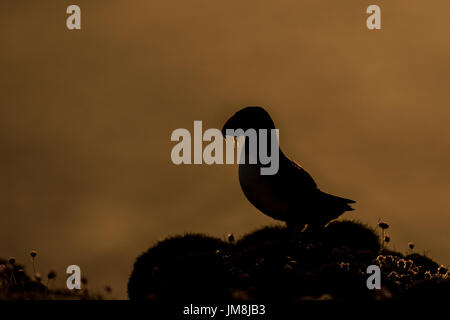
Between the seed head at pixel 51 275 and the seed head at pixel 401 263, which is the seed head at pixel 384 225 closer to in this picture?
the seed head at pixel 401 263

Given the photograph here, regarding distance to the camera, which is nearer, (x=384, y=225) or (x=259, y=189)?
(x=259, y=189)

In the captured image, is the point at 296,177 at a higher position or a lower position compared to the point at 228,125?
lower

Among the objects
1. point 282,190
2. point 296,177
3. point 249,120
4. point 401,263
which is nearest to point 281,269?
point 282,190

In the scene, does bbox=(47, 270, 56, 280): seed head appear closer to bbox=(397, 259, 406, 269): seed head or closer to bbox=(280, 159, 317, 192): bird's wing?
bbox=(280, 159, 317, 192): bird's wing

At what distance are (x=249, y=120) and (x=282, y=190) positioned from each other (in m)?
→ 1.13

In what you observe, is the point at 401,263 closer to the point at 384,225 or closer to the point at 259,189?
the point at 384,225

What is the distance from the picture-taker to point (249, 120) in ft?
27.2

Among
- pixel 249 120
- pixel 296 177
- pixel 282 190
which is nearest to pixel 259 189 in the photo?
pixel 282 190

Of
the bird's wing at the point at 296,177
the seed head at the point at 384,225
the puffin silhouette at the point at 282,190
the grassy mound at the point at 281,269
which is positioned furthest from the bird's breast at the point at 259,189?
the seed head at the point at 384,225

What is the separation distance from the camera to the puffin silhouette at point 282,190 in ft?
27.0

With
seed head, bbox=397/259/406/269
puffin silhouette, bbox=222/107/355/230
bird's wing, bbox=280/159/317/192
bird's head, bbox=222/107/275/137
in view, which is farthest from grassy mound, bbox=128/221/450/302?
bird's head, bbox=222/107/275/137

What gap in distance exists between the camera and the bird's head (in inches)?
325

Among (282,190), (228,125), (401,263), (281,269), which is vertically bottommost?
(401,263)
